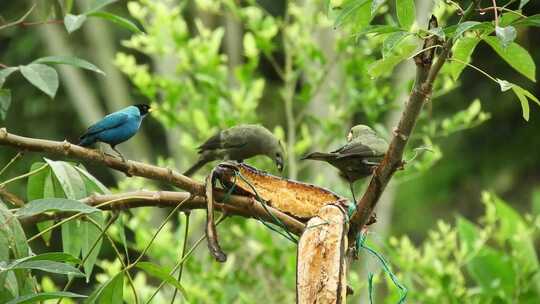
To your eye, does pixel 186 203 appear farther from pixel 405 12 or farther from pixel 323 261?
pixel 405 12

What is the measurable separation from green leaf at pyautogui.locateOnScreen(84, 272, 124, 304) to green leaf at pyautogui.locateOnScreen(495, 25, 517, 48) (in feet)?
3.20

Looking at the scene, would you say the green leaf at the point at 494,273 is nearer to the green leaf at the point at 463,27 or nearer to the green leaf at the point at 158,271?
the green leaf at the point at 158,271

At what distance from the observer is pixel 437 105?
360 inches

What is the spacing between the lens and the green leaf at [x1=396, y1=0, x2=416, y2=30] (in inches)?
70.1

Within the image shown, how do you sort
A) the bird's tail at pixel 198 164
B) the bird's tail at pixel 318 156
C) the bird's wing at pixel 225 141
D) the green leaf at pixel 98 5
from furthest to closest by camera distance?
the bird's tail at pixel 198 164 → the bird's wing at pixel 225 141 → the bird's tail at pixel 318 156 → the green leaf at pixel 98 5

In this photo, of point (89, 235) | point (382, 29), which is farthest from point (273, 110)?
point (382, 29)

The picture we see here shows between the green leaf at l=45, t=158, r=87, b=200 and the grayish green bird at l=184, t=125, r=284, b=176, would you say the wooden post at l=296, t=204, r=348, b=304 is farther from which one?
the grayish green bird at l=184, t=125, r=284, b=176

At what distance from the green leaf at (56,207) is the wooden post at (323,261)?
394 mm

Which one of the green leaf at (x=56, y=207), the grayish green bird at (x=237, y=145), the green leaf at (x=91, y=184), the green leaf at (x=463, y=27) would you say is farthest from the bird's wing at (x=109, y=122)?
the green leaf at (x=463, y=27)

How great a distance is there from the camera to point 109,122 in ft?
11.4

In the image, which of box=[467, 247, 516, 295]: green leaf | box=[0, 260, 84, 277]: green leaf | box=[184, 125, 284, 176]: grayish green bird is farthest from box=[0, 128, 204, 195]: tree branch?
box=[467, 247, 516, 295]: green leaf

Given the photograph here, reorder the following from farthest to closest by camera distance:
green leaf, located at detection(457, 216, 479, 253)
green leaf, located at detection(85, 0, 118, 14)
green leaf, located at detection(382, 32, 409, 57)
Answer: green leaf, located at detection(457, 216, 479, 253), green leaf, located at detection(85, 0, 118, 14), green leaf, located at detection(382, 32, 409, 57)

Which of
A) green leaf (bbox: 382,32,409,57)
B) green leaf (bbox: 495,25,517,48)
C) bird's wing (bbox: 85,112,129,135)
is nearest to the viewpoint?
green leaf (bbox: 495,25,517,48)

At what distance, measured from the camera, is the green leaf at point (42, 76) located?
88.9 inches
